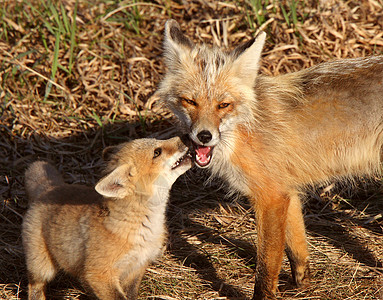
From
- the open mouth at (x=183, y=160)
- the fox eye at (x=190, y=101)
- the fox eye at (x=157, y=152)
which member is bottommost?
the open mouth at (x=183, y=160)

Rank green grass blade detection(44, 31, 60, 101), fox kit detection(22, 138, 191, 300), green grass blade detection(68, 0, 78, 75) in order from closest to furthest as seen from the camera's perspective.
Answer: fox kit detection(22, 138, 191, 300) → green grass blade detection(44, 31, 60, 101) → green grass blade detection(68, 0, 78, 75)

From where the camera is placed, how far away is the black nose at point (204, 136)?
A: 156 inches

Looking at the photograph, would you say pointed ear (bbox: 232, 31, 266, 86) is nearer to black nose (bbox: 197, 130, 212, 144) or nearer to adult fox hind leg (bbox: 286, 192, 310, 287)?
black nose (bbox: 197, 130, 212, 144)

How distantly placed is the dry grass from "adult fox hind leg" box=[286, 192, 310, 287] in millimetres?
235

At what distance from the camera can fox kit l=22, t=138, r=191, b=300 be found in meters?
3.75

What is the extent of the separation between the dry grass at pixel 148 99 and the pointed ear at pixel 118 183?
1.26 metres

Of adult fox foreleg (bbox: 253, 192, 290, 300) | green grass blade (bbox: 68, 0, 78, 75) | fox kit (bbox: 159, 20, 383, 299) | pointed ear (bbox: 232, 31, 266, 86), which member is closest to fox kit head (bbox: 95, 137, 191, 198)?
fox kit (bbox: 159, 20, 383, 299)

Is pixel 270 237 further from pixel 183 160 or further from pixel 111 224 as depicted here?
pixel 111 224

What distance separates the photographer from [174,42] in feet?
15.0

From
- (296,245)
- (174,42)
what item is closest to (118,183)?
(174,42)

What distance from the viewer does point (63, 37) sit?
23.2ft

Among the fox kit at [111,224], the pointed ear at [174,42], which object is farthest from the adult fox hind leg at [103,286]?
the pointed ear at [174,42]

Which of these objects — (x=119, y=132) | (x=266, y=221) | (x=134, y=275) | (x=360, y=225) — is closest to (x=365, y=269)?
(x=360, y=225)

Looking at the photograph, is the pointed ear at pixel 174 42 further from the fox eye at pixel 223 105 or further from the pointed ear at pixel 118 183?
the pointed ear at pixel 118 183
